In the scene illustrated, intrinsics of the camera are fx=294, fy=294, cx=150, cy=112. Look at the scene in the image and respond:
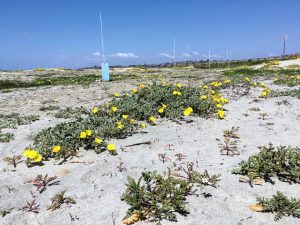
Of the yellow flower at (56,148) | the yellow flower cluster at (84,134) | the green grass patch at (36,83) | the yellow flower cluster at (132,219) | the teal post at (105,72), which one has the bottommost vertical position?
the yellow flower cluster at (132,219)

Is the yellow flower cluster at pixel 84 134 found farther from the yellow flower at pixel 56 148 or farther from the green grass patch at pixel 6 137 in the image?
the green grass patch at pixel 6 137

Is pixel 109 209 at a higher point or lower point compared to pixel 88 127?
lower

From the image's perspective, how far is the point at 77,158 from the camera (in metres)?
5.03

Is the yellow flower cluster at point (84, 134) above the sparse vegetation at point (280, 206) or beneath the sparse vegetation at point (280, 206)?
above

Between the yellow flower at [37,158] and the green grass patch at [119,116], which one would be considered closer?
the yellow flower at [37,158]

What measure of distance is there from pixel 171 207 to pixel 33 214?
1620 mm

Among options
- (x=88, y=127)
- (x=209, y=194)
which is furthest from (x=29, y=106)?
(x=209, y=194)

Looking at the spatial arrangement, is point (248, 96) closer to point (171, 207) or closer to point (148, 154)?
point (148, 154)

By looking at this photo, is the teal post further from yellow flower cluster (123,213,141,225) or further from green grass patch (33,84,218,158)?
yellow flower cluster (123,213,141,225)

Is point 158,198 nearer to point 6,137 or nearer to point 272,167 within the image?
point 272,167

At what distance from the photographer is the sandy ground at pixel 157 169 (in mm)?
3352

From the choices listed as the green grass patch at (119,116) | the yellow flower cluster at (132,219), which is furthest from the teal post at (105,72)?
the yellow flower cluster at (132,219)

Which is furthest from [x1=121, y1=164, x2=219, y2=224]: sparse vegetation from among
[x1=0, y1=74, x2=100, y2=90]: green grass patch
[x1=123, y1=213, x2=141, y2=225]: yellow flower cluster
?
[x1=0, y1=74, x2=100, y2=90]: green grass patch

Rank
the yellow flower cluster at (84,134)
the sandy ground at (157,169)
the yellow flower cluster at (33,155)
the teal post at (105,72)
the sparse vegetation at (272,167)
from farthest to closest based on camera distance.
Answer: the teal post at (105,72) < the yellow flower cluster at (84,134) < the yellow flower cluster at (33,155) < the sparse vegetation at (272,167) < the sandy ground at (157,169)
